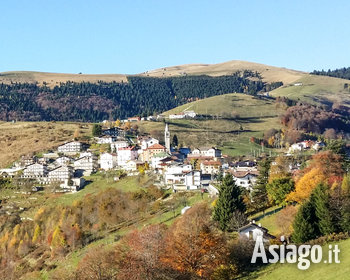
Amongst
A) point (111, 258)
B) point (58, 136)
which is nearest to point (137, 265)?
point (111, 258)

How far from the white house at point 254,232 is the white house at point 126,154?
61173 mm

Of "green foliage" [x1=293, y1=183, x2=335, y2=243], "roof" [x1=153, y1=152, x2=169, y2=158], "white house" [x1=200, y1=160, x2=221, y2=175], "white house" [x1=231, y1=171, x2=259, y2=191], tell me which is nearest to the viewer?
"green foliage" [x1=293, y1=183, x2=335, y2=243]

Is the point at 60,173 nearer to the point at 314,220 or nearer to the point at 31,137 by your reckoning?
the point at 31,137

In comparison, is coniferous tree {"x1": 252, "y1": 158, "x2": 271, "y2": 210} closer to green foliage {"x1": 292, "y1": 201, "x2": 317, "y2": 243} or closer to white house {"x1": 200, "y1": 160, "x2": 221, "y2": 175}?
green foliage {"x1": 292, "y1": 201, "x2": 317, "y2": 243}

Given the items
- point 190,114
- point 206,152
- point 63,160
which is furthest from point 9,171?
point 190,114

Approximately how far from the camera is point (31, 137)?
119125mm

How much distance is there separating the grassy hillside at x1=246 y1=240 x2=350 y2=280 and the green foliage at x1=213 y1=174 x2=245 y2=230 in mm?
12121

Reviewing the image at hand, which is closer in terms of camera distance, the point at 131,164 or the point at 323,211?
the point at 323,211

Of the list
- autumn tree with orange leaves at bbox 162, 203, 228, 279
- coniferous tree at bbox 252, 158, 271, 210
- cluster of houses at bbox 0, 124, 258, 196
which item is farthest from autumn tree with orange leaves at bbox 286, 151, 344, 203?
cluster of houses at bbox 0, 124, 258, 196

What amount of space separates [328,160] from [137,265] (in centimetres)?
2736

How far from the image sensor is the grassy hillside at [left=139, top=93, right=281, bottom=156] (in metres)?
115

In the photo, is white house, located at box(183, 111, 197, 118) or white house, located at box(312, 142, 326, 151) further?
white house, located at box(183, 111, 197, 118)

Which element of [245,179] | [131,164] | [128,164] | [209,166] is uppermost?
[245,179]

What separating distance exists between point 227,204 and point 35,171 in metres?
57.9
